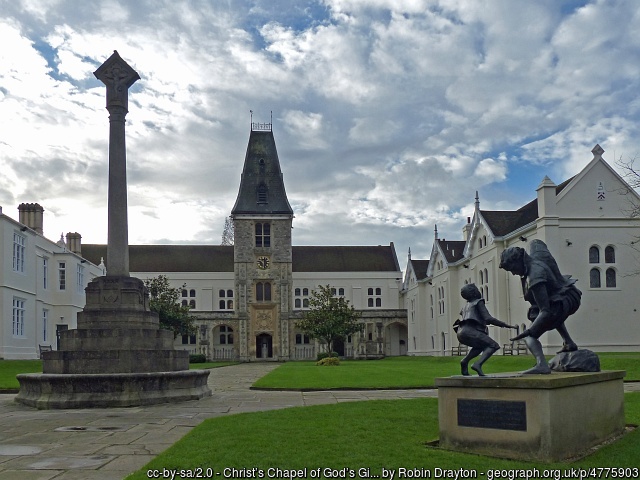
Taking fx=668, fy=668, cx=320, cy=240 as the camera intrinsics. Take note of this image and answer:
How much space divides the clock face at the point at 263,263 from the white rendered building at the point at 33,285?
21.8 meters

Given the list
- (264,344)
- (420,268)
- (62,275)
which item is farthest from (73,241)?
(420,268)

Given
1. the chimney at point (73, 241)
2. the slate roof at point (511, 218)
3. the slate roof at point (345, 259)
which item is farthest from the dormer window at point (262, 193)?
the slate roof at point (511, 218)

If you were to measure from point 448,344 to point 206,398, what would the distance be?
128ft

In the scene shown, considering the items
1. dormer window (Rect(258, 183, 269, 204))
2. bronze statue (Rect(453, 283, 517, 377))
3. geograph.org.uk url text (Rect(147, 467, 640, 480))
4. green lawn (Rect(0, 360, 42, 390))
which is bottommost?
green lawn (Rect(0, 360, 42, 390))

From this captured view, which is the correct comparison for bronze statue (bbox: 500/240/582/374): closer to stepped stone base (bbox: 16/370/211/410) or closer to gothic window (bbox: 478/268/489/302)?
stepped stone base (bbox: 16/370/211/410)

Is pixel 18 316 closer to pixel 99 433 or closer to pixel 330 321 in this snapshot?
pixel 330 321

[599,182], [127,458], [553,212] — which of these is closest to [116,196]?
[127,458]

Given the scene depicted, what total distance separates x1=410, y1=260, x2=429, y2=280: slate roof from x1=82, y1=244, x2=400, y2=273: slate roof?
48.1 ft

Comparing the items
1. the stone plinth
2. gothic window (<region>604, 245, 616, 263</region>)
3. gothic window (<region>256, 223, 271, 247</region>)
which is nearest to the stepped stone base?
the stone plinth

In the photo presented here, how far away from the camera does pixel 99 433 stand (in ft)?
37.4

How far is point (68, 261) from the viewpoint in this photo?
5203 centimetres

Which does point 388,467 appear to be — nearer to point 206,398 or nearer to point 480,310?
point 480,310

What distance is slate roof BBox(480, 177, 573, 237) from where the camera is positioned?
136ft

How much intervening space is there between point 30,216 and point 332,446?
150 ft
